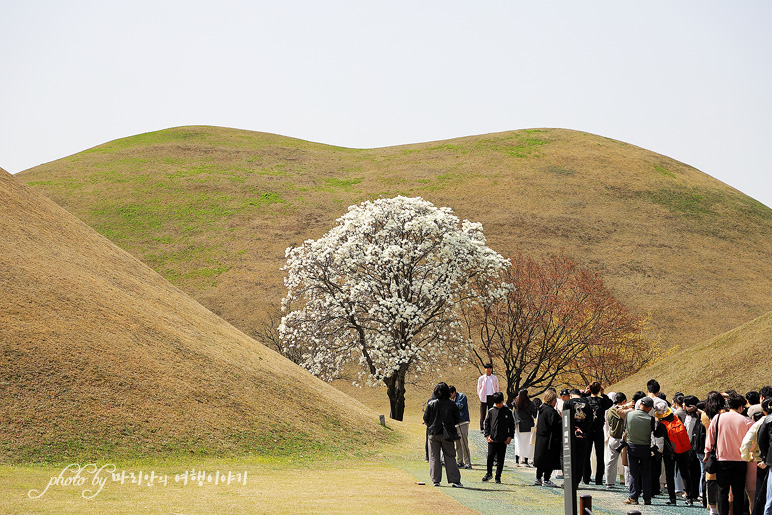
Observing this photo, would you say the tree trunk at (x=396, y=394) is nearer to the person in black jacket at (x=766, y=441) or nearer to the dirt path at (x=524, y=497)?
the dirt path at (x=524, y=497)

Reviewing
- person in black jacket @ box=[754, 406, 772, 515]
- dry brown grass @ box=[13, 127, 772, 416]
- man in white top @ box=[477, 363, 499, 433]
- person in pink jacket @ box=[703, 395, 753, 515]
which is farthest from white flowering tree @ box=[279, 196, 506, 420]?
person in black jacket @ box=[754, 406, 772, 515]

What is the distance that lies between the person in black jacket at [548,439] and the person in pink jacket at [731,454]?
4.15 m

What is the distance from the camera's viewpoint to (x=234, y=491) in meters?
14.9

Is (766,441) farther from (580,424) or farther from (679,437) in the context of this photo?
(580,424)

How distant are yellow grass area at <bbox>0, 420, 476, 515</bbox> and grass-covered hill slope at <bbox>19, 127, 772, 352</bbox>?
42.7 m

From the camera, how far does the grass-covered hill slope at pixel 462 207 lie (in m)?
68.6

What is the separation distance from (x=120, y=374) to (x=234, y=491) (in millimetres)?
7898

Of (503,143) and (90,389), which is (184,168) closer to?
(503,143)

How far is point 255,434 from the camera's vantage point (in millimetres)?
21234

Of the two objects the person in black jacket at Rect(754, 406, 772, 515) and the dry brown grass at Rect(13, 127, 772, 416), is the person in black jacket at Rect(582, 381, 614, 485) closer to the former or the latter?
the person in black jacket at Rect(754, 406, 772, 515)

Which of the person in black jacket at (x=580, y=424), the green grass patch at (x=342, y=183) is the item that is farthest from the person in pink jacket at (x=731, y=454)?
the green grass patch at (x=342, y=183)

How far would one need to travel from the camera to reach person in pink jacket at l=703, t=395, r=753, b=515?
37.1ft

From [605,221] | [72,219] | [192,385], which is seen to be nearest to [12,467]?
[192,385]

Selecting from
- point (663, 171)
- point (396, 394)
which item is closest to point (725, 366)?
point (396, 394)
